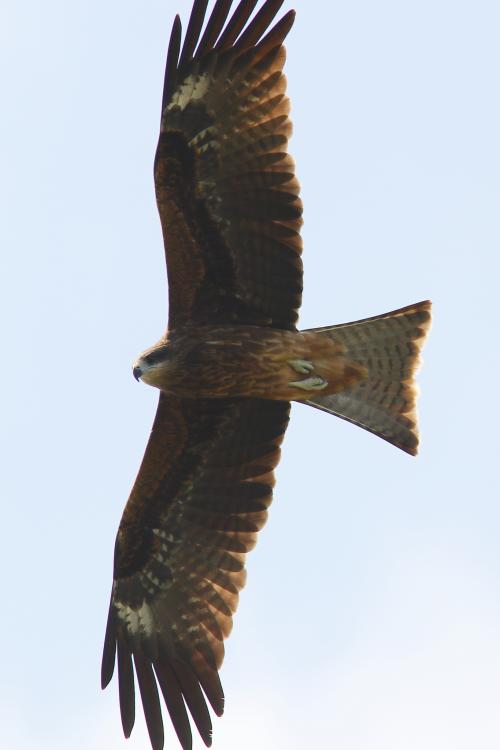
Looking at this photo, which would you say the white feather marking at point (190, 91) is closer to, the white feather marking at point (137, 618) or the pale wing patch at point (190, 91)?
the pale wing patch at point (190, 91)

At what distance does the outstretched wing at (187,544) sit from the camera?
12.7m

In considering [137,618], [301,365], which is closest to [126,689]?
[137,618]

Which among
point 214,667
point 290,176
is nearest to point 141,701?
point 214,667

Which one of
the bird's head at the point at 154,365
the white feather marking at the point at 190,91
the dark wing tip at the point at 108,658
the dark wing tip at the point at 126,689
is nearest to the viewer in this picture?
the white feather marking at the point at 190,91

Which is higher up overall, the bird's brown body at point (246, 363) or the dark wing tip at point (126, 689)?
the bird's brown body at point (246, 363)

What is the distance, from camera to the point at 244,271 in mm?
12289

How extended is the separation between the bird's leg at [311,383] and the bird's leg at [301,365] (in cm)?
8

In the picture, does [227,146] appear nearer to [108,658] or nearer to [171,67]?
[171,67]

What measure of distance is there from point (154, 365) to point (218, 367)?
50cm

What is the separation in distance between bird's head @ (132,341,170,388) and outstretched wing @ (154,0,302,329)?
60cm

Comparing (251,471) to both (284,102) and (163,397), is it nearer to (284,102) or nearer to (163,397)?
(163,397)

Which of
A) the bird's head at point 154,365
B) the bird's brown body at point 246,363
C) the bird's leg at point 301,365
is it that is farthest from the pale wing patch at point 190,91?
the bird's leg at point 301,365

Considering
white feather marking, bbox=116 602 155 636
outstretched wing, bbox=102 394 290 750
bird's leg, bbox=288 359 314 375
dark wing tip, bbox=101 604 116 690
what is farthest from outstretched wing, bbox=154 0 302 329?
dark wing tip, bbox=101 604 116 690

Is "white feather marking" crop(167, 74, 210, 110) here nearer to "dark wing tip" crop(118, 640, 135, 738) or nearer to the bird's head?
the bird's head
